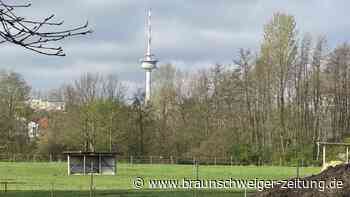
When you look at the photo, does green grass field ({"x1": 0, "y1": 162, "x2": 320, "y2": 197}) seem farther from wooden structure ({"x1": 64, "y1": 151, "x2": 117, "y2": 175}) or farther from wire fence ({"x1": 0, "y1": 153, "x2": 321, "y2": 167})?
wire fence ({"x1": 0, "y1": 153, "x2": 321, "y2": 167})

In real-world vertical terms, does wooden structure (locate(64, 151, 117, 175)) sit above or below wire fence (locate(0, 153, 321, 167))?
above

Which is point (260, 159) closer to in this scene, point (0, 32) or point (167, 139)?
point (167, 139)

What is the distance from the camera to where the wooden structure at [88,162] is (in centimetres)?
5112

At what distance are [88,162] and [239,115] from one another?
2962 cm

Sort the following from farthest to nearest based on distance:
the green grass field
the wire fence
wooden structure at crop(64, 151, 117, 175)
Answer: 1. the wire fence
2. wooden structure at crop(64, 151, 117, 175)
3. the green grass field

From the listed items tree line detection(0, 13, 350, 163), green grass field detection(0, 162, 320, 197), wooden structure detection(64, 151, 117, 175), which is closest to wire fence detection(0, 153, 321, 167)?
tree line detection(0, 13, 350, 163)

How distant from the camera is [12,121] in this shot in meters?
71.4

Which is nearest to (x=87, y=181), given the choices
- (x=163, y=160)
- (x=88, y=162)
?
(x=88, y=162)

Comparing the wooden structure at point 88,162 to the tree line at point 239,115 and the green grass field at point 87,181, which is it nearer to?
the green grass field at point 87,181

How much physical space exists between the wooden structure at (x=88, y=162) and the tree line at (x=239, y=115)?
850 inches

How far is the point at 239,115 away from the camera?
256ft

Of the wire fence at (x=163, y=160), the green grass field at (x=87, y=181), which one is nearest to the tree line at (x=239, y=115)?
the wire fence at (x=163, y=160)

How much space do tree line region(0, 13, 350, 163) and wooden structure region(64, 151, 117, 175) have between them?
70.8 ft

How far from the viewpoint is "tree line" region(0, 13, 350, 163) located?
244 feet
